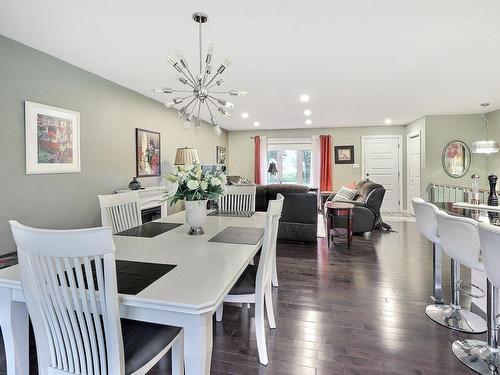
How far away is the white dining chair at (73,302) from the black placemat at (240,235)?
0.86 m

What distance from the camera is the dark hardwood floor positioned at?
1.76 metres

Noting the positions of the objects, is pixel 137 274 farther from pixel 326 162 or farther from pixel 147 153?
pixel 326 162

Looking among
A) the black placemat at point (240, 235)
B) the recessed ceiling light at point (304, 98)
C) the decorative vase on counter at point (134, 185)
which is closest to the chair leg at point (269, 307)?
the black placemat at point (240, 235)

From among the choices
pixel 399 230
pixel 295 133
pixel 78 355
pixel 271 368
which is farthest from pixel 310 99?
pixel 78 355

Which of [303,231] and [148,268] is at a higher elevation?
[148,268]

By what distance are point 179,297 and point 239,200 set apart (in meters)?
2.22

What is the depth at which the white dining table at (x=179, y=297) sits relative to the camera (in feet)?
3.48

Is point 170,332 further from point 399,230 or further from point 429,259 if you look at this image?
point 399,230

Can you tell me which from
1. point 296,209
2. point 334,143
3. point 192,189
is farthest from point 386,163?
point 192,189

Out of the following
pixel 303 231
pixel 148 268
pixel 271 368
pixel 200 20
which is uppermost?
pixel 200 20

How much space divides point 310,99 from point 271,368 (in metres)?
4.32

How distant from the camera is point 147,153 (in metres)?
4.81

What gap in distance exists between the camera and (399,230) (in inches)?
215

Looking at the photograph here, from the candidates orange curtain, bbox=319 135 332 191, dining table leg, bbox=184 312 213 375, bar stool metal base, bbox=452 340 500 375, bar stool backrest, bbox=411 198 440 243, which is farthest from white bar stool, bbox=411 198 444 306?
orange curtain, bbox=319 135 332 191
